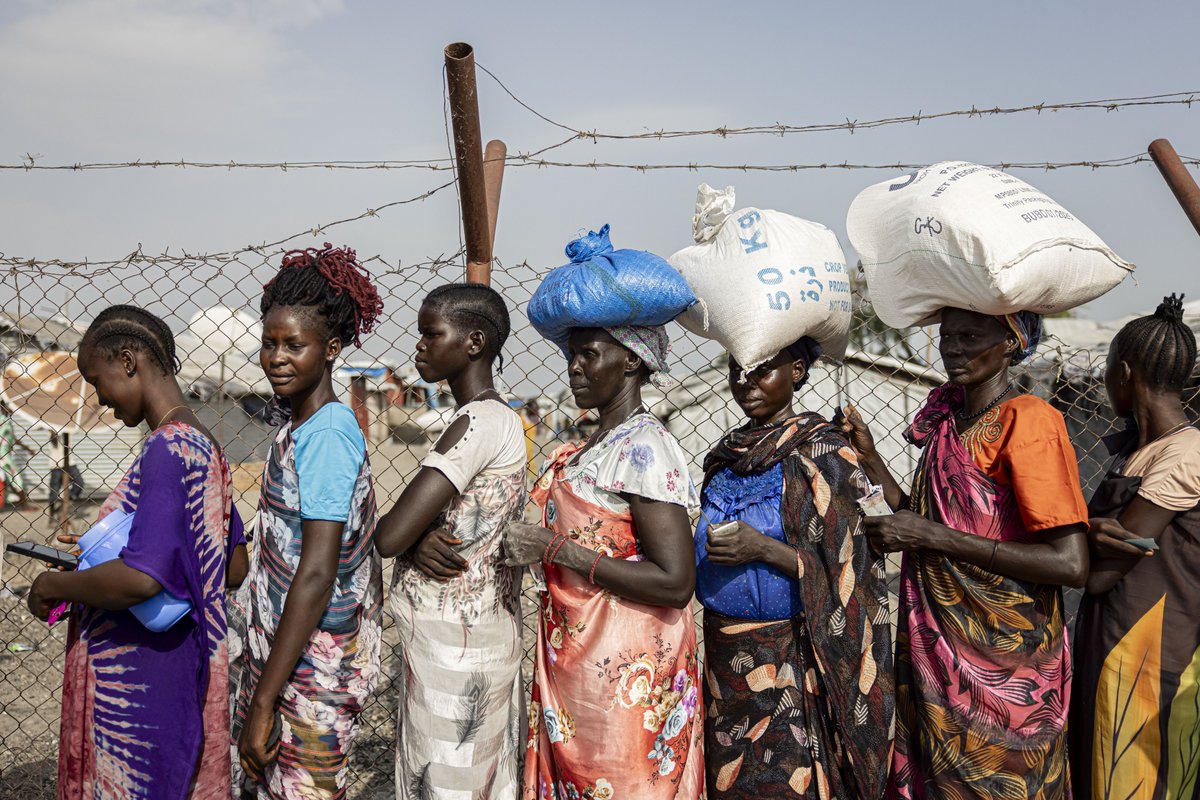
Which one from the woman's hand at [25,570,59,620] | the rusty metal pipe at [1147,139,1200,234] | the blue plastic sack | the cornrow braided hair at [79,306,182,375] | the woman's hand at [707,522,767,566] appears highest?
the rusty metal pipe at [1147,139,1200,234]

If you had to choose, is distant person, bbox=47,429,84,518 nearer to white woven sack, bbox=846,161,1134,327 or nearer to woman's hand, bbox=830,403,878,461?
woman's hand, bbox=830,403,878,461

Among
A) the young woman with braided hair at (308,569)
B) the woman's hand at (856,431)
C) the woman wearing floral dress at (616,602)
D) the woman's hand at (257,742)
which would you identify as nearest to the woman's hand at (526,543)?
the woman wearing floral dress at (616,602)

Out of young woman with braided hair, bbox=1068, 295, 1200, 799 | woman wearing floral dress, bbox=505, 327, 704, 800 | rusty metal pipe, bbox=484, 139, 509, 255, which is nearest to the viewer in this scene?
woman wearing floral dress, bbox=505, 327, 704, 800

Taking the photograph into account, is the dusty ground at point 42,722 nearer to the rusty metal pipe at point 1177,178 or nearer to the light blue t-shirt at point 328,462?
the light blue t-shirt at point 328,462

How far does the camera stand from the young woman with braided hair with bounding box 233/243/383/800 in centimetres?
234

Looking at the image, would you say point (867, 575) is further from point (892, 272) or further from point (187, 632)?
point (187, 632)

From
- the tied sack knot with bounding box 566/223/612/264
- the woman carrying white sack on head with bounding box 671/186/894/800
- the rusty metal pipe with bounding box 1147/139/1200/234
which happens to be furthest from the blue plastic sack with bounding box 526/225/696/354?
the rusty metal pipe with bounding box 1147/139/1200/234

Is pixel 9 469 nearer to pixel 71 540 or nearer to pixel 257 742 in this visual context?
pixel 71 540

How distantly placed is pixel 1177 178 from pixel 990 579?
7.09 feet

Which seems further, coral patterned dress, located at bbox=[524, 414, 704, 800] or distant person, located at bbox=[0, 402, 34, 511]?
distant person, located at bbox=[0, 402, 34, 511]

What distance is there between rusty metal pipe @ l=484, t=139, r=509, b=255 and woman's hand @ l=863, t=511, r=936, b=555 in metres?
1.70

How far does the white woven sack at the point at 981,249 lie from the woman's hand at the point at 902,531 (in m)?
0.64

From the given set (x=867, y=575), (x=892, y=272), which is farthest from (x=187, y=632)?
(x=892, y=272)

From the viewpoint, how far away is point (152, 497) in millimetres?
2320
